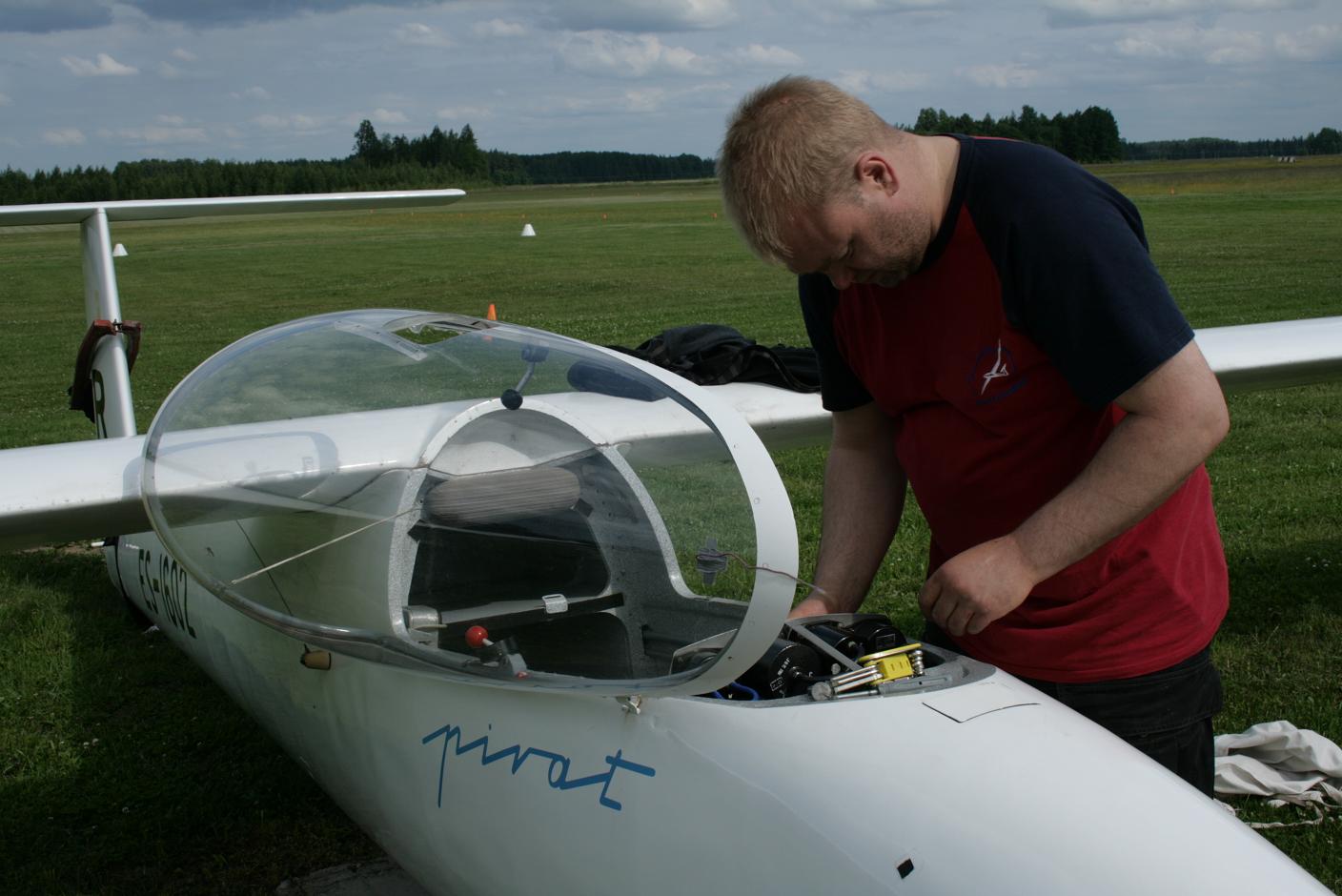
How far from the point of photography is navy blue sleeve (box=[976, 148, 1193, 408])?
187 centimetres

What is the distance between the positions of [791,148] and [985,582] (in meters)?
0.77

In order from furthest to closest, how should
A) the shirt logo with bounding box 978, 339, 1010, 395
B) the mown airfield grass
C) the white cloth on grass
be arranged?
the mown airfield grass → the white cloth on grass → the shirt logo with bounding box 978, 339, 1010, 395

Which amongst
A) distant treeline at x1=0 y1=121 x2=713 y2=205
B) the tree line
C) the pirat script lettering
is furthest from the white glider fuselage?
distant treeline at x1=0 y1=121 x2=713 y2=205

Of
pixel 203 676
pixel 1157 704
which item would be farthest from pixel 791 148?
pixel 203 676

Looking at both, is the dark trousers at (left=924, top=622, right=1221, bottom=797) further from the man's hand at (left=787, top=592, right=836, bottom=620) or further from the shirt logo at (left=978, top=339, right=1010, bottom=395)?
the shirt logo at (left=978, top=339, right=1010, bottom=395)

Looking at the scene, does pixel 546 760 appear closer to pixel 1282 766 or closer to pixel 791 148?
pixel 791 148

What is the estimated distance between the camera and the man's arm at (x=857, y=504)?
8.50ft

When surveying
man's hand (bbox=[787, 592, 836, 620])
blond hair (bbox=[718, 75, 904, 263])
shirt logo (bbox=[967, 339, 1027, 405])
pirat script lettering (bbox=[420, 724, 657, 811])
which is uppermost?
blond hair (bbox=[718, 75, 904, 263])

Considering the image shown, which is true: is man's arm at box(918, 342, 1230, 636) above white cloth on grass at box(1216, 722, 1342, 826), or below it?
above

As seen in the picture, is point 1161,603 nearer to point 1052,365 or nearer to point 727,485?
point 1052,365

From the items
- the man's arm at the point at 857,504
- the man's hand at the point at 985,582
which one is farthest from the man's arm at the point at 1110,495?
the man's arm at the point at 857,504

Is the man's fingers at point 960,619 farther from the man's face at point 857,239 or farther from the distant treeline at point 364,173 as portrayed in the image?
the distant treeline at point 364,173

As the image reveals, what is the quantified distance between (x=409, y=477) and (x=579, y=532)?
0.42 meters

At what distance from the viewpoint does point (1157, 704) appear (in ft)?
7.40
